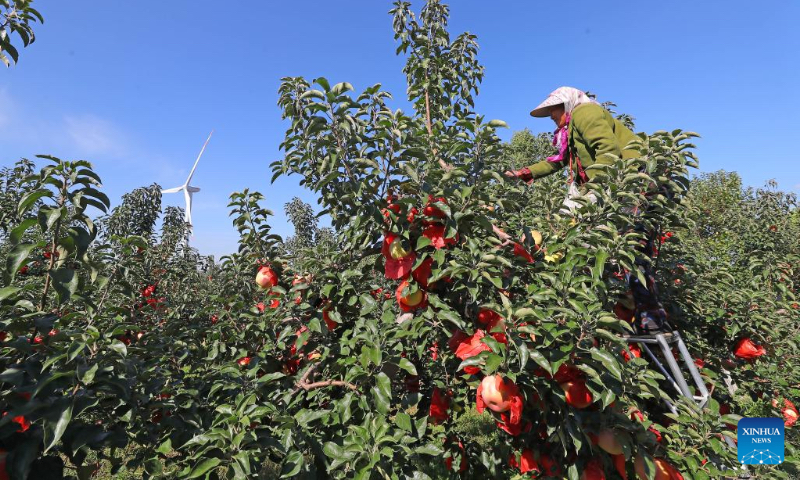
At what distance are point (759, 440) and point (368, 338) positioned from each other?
1.67 meters

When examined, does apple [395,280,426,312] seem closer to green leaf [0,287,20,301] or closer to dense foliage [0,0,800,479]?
dense foliage [0,0,800,479]

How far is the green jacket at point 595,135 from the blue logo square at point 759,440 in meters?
1.39

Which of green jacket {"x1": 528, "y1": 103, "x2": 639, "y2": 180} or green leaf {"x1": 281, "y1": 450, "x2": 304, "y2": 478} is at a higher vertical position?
green jacket {"x1": 528, "y1": 103, "x2": 639, "y2": 180}

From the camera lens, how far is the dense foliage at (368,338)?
1.35 metres

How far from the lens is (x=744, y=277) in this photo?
5.73m

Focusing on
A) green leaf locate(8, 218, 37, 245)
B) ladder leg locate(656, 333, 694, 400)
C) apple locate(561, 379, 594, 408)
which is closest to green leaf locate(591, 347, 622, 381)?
apple locate(561, 379, 594, 408)

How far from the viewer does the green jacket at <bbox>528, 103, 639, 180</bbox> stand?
2.41 metres

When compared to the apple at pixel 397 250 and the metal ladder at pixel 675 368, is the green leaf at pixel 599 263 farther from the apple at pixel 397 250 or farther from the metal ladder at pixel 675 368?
the apple at pixel 397 250

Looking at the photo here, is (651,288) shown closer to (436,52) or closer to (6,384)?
(436,52)

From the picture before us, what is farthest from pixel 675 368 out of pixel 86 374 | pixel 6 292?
pixel 6 292

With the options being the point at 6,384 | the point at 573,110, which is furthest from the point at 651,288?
the point at 6,384

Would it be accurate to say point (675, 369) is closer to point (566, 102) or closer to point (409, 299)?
point (409, 299)

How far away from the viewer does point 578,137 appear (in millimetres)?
2676

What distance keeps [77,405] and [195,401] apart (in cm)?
69
